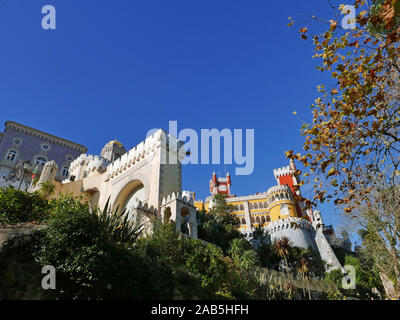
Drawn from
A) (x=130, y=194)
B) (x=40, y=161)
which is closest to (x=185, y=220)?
(x=130, y=194)

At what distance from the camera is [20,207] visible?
43.0ft

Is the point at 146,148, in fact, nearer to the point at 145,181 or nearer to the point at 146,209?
the point at 145,181

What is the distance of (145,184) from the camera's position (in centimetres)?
2381

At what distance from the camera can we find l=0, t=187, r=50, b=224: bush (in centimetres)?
1216

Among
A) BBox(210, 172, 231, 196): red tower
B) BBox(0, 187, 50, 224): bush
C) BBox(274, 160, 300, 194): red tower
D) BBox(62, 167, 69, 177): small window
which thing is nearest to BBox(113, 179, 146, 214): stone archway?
BBox(0, 187, 50, 224): bush

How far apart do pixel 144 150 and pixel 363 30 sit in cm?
2165

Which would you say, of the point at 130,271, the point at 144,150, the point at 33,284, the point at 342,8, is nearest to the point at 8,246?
the point at 33,284

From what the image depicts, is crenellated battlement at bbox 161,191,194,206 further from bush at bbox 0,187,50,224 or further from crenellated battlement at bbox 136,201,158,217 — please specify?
bush at bbox 0,187,50,224

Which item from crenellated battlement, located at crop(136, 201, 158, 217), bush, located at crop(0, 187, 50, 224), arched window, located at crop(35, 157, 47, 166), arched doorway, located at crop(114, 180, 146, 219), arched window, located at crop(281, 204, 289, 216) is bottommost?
bush, located at crop(0, 187, 50, 224)

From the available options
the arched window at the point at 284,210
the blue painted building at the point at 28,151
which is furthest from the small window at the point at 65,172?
the arched window at the point at 284,210

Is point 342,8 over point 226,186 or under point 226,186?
under

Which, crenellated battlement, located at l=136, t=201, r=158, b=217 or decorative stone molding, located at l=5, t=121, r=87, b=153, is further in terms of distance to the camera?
decorative stone molding, located at l=5, t=121, r=87, b=153

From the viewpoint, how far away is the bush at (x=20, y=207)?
12.2 m

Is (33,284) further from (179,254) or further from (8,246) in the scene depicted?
(179,254)
